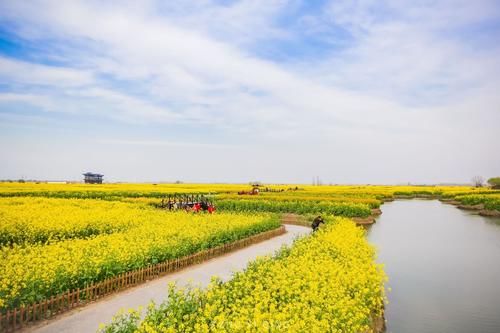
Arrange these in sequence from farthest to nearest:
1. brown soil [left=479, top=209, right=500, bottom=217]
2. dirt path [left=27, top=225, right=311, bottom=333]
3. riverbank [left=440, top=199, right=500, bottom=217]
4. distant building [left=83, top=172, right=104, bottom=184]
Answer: distant building [left=83, top=172, right=104, bottom=184] < riverbank [left=440, top=199, right=500, bottom=217] < brown soil [left=479, top=209, right=500, bottom=217] < dirt path [left=27, top=225, right=311, bottom=333]

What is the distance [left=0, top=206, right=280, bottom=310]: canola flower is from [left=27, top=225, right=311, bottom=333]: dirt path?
2.64 feet

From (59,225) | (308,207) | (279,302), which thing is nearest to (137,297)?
(279,302)

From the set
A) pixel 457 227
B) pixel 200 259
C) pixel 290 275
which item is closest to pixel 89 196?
pixel 200 259

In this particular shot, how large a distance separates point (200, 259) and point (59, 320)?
24.5 ft

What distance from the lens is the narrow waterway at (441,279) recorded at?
13250mm

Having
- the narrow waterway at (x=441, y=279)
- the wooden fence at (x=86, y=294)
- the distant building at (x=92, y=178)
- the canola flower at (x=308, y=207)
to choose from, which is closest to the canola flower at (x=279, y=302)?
the wooden fence at (x=86, y=294)

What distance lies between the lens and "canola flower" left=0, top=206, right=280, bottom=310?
1078 centimetres

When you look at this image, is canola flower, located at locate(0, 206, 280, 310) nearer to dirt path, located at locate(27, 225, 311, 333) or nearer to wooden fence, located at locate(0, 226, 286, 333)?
wooden fence, located at locate(0, 226, 286, 333)

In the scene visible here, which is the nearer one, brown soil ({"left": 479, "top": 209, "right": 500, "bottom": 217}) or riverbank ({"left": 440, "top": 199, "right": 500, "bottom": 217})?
brown soil ({"left": 479, "top": 209, "right": 500, "bottom": 217})

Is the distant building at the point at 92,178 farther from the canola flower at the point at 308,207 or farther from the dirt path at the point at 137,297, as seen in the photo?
the dirt path at the point at 137,297

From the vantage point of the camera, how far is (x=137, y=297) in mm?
12156

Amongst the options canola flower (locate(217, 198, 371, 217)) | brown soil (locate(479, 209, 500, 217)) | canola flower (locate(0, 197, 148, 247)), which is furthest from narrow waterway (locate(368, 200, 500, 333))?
brown soil (locate(479, 209, 500, 217))

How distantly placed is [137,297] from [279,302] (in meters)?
5.49

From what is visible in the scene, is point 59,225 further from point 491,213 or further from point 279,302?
point 491,213
